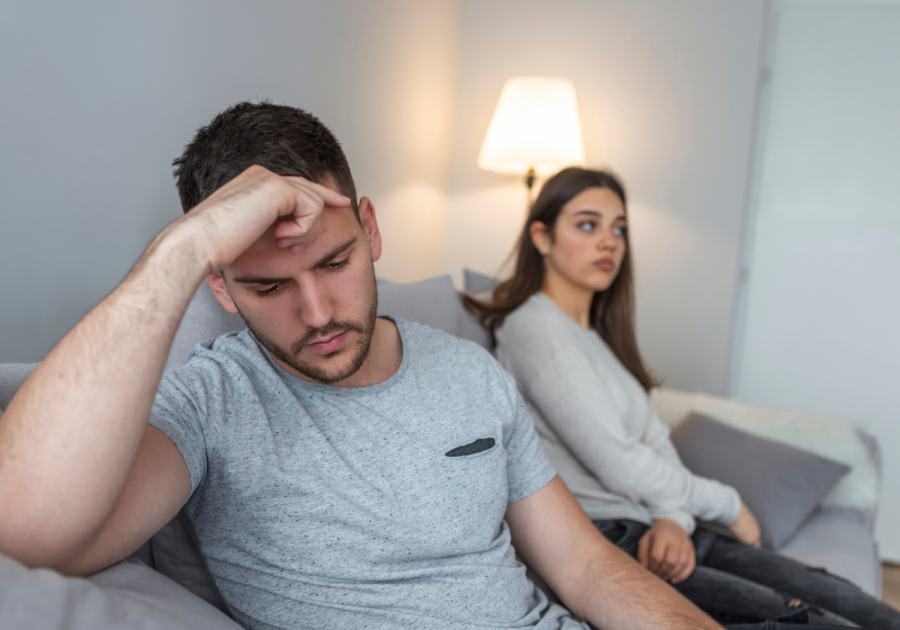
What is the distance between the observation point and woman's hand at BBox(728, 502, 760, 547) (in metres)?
1.58

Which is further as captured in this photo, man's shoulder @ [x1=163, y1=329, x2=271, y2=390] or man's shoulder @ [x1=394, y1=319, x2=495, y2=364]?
man's shoulder @ [x1=394, y1=319, x2=495, y2=364]

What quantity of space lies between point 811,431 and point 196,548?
1712 mm

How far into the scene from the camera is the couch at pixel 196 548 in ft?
1.54

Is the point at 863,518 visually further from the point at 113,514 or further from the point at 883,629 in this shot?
the point at 113,514

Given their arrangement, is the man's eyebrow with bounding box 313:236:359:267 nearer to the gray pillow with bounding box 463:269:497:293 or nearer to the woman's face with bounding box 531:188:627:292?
the woman's face with bounding box 531:188:627:292

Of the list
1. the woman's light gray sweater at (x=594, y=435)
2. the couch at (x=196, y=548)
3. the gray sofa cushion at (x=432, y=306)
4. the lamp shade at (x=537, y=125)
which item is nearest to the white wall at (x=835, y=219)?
the lamp shade at (x=537, y=125)

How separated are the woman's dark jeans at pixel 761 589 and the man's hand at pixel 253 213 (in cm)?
91

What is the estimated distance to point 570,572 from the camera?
100cm

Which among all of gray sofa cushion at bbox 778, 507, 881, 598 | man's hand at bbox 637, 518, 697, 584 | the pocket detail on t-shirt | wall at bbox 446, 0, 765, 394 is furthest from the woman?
wall at bbox 446, 0, 765, 394

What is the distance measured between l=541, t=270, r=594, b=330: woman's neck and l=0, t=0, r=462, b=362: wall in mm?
686

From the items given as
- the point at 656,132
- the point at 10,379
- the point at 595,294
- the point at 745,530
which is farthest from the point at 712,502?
the point at 656,132

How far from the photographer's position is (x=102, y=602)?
0.51 metres

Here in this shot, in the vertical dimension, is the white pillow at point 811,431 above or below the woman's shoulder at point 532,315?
below

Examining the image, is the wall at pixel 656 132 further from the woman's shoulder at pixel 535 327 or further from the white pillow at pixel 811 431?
the woman's shoulder at pixel 535 327
